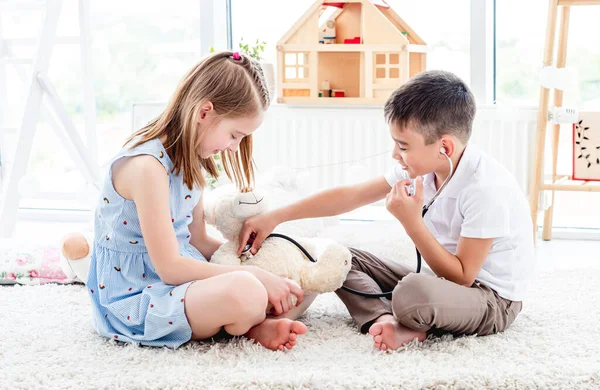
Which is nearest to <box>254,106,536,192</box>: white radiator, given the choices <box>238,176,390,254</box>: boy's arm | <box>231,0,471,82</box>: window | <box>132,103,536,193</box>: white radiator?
<box>132,103,536,193</box>: white radiator

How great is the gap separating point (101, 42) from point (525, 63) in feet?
6.03

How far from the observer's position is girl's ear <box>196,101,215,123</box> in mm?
1487

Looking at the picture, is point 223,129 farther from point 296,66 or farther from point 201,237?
point 296,66

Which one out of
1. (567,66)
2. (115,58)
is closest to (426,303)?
(567,66)

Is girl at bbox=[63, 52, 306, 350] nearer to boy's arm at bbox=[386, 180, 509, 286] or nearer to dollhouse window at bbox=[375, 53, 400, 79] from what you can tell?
boy's arm at bbox=[386, 180, 509, 286]

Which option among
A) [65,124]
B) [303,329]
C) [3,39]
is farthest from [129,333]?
[3,39]

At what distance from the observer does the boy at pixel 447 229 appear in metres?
1.44

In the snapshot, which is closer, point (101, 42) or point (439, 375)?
point (439, 375)

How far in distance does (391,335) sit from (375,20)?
1.61 m

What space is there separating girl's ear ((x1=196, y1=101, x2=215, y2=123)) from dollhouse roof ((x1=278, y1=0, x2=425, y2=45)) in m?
1.38

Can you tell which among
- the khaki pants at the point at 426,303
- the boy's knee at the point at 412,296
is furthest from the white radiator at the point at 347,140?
the boy's knee at the point at 412,296

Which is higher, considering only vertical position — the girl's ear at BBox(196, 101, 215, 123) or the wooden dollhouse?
the wooden dollhouse

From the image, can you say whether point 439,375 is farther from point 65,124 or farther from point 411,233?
point 65,124

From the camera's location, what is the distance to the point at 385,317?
1.53m
